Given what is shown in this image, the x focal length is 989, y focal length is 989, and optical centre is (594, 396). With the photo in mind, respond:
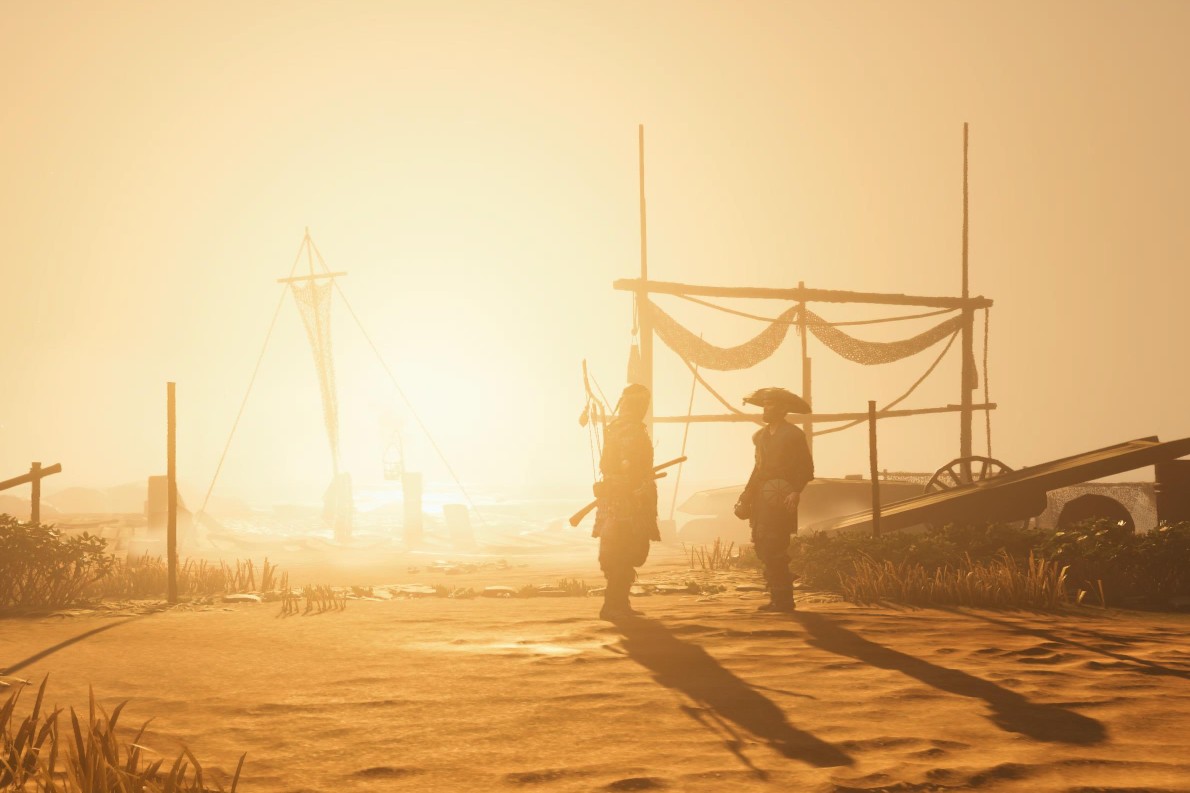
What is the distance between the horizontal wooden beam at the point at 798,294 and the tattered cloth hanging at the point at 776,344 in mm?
320

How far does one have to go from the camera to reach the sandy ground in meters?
4.66

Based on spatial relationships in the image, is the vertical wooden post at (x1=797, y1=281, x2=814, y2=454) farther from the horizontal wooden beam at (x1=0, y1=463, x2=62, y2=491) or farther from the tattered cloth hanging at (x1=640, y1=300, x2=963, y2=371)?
the horizontal wooden beam at (x1=0, y1=463, x2=62, y2=491)

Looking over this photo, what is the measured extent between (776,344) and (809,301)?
1.05 metres

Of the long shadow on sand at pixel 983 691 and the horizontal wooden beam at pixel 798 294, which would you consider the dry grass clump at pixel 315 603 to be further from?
the horizontal wooden beam at pixel 798 294

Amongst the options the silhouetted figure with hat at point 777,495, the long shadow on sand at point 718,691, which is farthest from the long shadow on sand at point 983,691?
the silhouetted figure with hat at point 777,495

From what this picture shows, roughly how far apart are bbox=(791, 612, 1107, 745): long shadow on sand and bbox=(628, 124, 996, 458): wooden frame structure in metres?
9.97

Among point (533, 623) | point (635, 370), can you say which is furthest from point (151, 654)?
point (635, 370)

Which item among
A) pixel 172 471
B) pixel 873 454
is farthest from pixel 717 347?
pixel 172 471

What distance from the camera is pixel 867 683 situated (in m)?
6.30

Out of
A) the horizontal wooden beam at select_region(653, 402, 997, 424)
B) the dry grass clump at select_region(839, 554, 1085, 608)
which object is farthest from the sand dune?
the horizontal wooden beam at select_region(653, 402, 997, 424)

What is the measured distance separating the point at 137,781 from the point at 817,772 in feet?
9.74

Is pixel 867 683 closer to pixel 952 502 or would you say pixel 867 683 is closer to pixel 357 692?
pixel 357 692

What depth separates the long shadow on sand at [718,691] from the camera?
4.97 meters

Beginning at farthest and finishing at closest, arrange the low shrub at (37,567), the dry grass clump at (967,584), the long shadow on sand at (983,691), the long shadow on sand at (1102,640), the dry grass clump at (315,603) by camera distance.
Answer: the low shrub at (37,567)
the dry grass clump at (315,603)
the dry grass clump at (967,584)
the long shadow on sand at (1102,640)
the long shadow on sand at (983,691)
